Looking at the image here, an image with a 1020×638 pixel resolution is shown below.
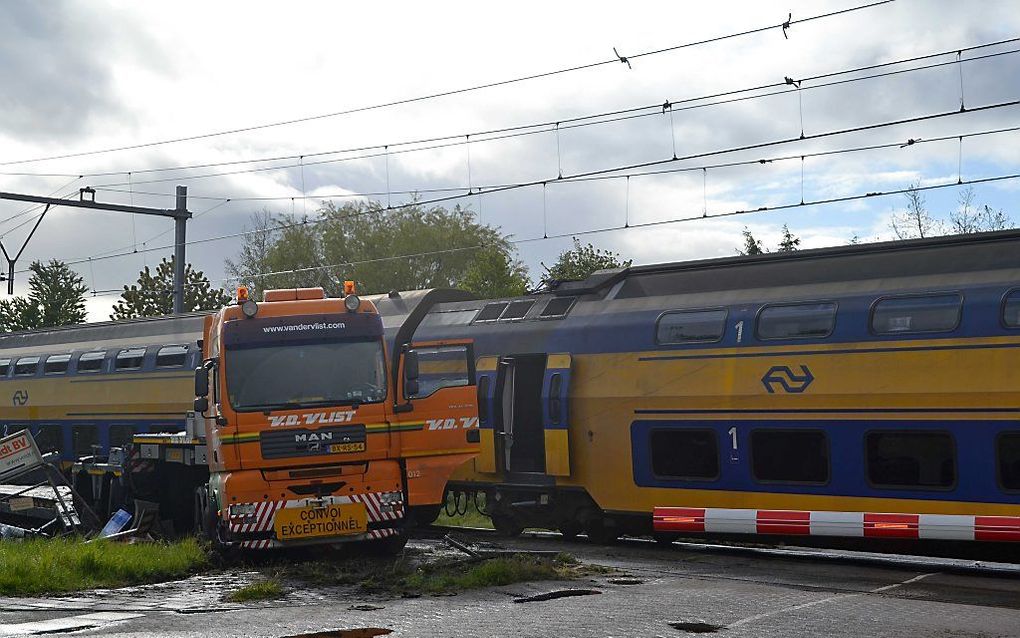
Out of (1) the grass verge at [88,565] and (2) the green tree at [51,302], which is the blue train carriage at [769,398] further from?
(2) the green tree at [51,302]

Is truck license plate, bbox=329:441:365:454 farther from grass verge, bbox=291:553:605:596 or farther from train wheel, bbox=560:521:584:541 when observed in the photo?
train wheel, bbox=560:521:584:541

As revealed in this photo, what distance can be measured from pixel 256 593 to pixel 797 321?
7.47 meters

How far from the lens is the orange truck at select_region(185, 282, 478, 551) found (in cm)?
1586

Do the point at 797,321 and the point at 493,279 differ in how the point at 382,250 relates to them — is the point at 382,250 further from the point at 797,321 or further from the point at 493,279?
the point at 797,321

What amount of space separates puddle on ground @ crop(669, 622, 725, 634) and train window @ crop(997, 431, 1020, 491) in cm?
500

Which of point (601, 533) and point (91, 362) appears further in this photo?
point (91, 362)

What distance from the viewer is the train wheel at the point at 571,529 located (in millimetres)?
19567

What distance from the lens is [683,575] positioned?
588 inches

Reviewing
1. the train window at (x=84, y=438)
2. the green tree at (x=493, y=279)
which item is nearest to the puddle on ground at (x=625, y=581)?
the train window at (x=84, y=438)

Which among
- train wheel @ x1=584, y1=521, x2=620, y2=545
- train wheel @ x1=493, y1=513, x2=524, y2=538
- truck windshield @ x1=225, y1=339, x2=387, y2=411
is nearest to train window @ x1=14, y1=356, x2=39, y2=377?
train wheel @ x1=493, y1=513, x2=524, y2=538

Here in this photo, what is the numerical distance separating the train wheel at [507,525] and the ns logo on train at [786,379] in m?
5.64

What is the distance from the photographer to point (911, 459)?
15109mm

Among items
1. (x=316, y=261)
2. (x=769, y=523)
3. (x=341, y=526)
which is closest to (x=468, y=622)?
(x=341, y=526)

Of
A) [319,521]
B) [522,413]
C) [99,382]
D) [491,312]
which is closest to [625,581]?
[319,521]
